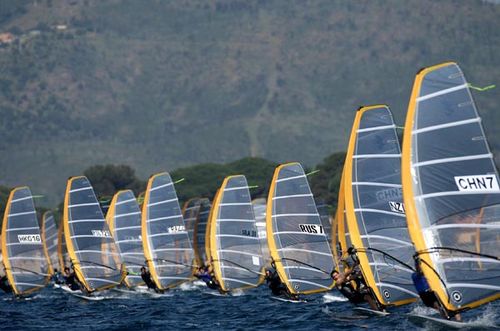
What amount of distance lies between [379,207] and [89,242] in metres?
12.1

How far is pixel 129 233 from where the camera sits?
36750 millimetres

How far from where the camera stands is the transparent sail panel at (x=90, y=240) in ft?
108

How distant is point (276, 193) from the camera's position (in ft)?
96.7

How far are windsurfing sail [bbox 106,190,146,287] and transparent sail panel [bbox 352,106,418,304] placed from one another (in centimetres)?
1408

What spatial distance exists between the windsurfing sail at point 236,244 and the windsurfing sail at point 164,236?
1664 mm

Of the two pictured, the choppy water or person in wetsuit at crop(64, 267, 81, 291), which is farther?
person in wetsuit at crop(64, 267, 81, 291)

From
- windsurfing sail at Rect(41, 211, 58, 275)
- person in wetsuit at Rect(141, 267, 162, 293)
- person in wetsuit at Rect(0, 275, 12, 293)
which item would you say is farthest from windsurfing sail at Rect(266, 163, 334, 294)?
windsurfing sail at Rect(41, 211, 58, 275)

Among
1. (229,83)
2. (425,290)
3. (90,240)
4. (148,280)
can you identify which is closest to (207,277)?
(148,280)

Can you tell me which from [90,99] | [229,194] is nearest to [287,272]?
[229,194]

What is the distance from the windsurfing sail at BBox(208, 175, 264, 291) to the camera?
32938 millimetres

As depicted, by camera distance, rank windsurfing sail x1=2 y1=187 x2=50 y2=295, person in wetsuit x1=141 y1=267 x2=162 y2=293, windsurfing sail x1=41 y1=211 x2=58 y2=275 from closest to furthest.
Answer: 1. person in wetsuit x1=141 y1=267 x2=162 y2=293
2. windsurfing sail x1=2 y1=187 x2=50 y2=295
3. windsurfing sail x1=41 y1=211 x2=58 y2=275

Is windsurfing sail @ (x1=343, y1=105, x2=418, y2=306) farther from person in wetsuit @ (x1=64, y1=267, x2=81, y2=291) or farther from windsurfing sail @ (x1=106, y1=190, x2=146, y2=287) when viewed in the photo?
windsurfing sail @ (x1=106, y1=190, x2=146, y2=287)

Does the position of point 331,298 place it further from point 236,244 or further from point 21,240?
point 21,240

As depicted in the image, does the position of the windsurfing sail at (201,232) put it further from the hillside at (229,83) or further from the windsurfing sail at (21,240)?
the hillside at (229,83)
